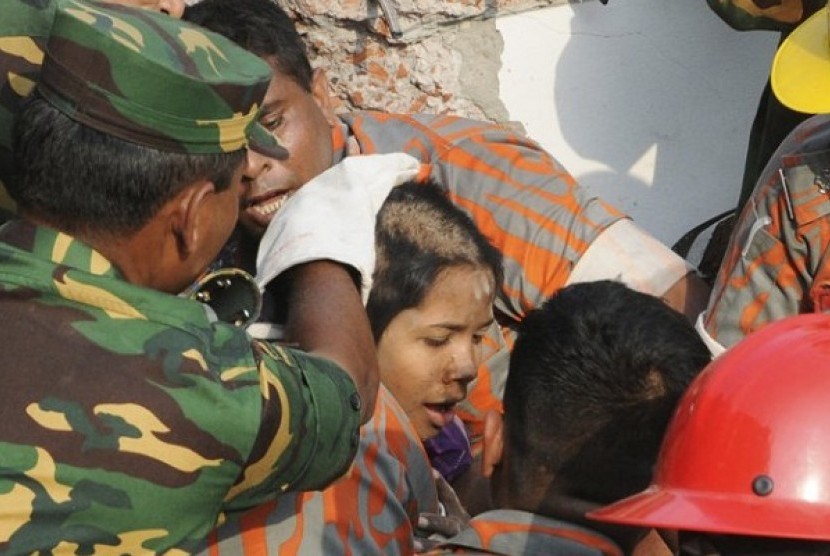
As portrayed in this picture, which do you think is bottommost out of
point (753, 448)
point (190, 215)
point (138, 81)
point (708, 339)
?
point (708, 339)

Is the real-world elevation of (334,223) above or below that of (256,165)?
above

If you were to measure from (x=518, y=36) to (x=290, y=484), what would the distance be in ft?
7.33

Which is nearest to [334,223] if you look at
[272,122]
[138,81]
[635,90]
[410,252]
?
[410,252]

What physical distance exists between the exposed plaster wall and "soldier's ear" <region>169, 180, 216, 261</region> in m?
1.93

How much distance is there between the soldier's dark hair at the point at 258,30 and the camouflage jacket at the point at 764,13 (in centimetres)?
103

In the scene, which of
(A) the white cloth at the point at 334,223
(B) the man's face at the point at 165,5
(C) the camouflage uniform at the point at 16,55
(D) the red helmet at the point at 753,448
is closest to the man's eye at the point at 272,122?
(B) the man's face at the point at 165,5

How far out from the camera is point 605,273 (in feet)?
11.3

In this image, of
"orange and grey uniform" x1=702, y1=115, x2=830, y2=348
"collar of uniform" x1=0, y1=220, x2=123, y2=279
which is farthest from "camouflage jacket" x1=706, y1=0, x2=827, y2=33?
"collar of uniform" x1=0, y1=220, x2=123, y2=279

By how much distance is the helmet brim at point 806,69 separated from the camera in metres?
3.20

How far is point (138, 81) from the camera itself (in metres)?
2.13

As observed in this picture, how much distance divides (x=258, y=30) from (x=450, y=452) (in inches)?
42.1

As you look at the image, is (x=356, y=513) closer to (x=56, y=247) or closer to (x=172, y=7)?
(x=56, y=247)

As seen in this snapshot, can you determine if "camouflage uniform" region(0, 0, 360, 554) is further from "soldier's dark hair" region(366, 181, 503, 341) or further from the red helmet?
"soldier's dark hair" region(366, 181, 503, 341)

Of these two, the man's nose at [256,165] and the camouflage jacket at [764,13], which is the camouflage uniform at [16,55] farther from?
the camouflage jacket at [764,13]
